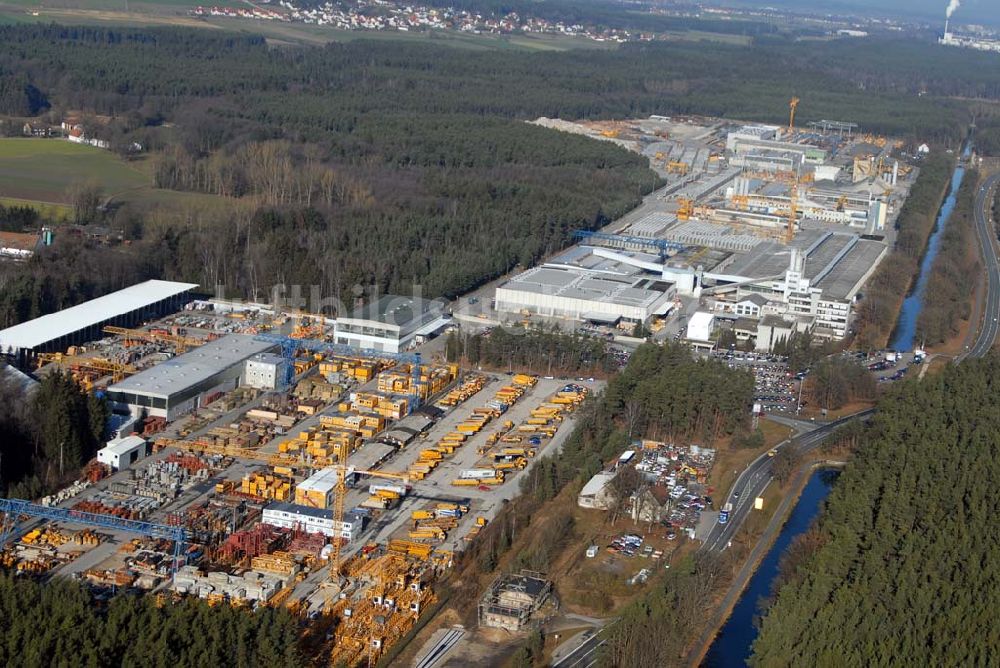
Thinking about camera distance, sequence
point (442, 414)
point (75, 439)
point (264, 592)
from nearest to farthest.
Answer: point (264, 592) < point (75, 439) < point (442, 414)

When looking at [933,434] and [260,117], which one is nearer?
[933,434]

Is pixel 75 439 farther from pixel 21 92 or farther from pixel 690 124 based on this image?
pixel 690 124

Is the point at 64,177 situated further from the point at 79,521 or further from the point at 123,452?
the point at 79,521

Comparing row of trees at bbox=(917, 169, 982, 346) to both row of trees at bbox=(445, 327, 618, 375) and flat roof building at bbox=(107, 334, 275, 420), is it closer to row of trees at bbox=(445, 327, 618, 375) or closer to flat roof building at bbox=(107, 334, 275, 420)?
row of trees at bbox=(445, 327, 618, 375)

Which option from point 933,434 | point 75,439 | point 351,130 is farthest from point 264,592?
point 351,130

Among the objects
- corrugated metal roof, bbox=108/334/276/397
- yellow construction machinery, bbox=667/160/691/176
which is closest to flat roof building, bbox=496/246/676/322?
corrugated metal roof, bbox=108/334/276/397

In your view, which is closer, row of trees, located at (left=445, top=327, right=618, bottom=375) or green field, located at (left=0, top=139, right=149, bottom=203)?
row of trees, located at (left=445, top=327, right=618, bottom=375)

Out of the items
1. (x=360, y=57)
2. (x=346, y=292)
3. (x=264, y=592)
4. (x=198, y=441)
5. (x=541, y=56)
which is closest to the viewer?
(x=264, y=592)
